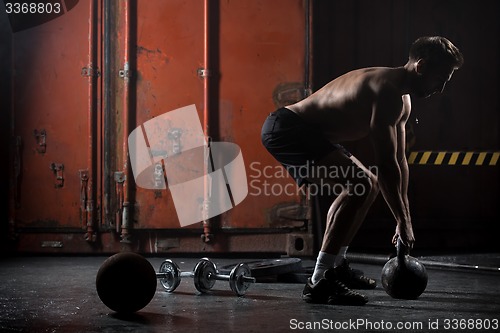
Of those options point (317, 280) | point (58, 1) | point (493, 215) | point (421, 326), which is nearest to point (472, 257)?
point (493, 215)

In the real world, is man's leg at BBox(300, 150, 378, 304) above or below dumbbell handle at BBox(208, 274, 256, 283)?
above

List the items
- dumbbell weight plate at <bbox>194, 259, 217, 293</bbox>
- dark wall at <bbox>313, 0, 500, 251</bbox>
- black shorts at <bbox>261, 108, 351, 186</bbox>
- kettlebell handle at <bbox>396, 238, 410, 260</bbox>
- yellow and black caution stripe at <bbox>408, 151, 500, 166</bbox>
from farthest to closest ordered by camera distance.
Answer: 1. dark wall at <bbox>313, 0, 500, 251</bbox>
2. yellow and black caution stripe at <bbox>408, 151, 500, 166</bbox>
3. dumbbell weight plate at <bbox>194, 259, 217, 293</bbox>
4. black shorts at <bbox>261, 108, 351, 186</bbox>
5. kettlebell handle at <bbox>396, 238, 410, 260</bbox>

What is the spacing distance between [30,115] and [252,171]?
192cm

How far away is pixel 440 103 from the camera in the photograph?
6527 mm

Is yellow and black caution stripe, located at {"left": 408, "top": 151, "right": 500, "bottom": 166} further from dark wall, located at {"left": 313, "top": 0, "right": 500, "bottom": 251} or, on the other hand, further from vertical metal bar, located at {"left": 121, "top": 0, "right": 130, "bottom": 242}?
vertical metal bar, located at {"left": 121, "top": 0, "right": 130, "bottom": 242}

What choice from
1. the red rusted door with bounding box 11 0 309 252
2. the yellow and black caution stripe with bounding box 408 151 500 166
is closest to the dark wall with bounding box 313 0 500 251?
the yellow and black caution stripe with bounding box 408 151 500 166

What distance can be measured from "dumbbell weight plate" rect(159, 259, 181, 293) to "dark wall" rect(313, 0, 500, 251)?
2.83 meters

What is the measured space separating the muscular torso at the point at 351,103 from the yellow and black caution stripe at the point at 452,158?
2641mm

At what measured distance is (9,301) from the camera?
3469 millimetres

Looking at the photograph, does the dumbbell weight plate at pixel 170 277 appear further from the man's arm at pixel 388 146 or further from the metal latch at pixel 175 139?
the metal latch at pixel 175 139

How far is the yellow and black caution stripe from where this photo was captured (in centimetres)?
621

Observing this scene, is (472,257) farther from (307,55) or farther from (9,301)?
(9,301)

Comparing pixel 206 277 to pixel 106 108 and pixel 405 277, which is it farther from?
pixel 106 108

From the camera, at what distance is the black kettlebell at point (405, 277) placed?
342cm
